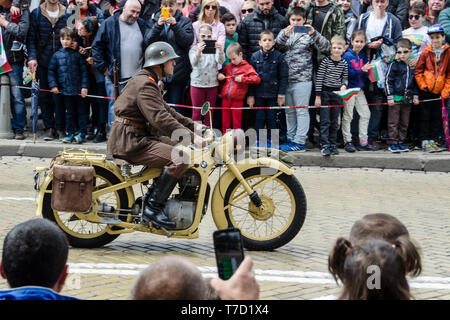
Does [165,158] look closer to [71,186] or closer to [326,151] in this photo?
[71,186]

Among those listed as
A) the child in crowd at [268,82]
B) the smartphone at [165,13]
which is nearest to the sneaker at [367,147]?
the child in crowd at [268,82]

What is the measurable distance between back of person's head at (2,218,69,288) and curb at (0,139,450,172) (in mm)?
9518

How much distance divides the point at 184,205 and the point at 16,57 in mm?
7547

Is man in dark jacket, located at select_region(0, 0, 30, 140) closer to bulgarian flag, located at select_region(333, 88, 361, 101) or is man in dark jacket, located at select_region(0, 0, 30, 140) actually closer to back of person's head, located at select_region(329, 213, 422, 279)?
bulgarian flag, located at select_region(333, 88, 361, 101)

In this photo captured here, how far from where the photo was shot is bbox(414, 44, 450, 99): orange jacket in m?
12.7

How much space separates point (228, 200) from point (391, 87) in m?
6.41

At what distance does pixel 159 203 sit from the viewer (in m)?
7.07

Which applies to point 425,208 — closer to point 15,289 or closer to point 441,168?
point 441,168

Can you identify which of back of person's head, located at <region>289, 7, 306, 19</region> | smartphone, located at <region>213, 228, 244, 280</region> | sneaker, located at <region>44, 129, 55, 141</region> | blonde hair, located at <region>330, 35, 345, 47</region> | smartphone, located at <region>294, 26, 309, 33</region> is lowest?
sneaker, located at <region>44, 129, 55, 141</region>

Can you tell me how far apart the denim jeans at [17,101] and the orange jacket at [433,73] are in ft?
21.6

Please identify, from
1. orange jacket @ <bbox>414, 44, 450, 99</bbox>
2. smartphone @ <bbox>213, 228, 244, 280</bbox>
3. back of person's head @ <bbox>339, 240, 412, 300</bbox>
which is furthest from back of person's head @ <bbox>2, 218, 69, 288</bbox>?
orange jacket @ <bbox>414, 44, 450, 99</bbox>

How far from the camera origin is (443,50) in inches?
500

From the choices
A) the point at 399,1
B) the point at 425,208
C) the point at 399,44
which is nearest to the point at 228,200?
the point at 425,208

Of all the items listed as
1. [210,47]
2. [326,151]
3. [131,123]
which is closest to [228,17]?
[210,47]
